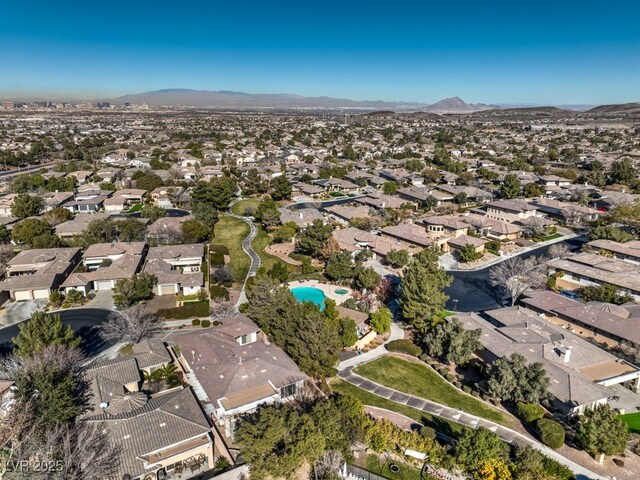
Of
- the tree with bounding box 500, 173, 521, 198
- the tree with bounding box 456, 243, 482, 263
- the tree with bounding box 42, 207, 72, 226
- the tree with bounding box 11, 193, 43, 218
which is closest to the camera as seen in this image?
the tree with bounding box 456, 243, 482, 263

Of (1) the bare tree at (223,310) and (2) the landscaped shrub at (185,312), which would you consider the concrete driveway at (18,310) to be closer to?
(2) the landscaped shrub at (185,312)

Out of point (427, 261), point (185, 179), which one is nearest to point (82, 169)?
point (185, 179)

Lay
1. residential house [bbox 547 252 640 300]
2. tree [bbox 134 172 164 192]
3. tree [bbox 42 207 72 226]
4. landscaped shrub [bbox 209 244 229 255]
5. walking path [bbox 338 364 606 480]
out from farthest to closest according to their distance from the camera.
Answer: tree [bbox 134 172 164 192] → tree [bbox 42 207 72 226] → landscaped shrub [bbox 209 244 229 255] → residential house [bbox 547 252 640 300] → walking path [bbox 338 364 606 480]

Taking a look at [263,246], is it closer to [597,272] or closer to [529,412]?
[597,272]

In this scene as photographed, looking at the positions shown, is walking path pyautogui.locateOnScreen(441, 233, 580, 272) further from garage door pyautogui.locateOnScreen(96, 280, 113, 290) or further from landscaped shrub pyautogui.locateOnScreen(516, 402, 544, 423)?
garage door pyautogui.locateOnScreen(96, 280, 113, 290)

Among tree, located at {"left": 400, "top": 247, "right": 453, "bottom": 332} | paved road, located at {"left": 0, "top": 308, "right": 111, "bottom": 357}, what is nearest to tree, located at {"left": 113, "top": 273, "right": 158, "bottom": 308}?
paved road, located at {"left": 0, "top": 308, "right": 111, "bottom": 357}

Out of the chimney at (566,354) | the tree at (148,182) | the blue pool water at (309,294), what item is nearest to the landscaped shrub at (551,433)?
the chimney at (566,354)

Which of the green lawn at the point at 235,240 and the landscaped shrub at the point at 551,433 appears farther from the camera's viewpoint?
the green lawn at the point at 235,240
